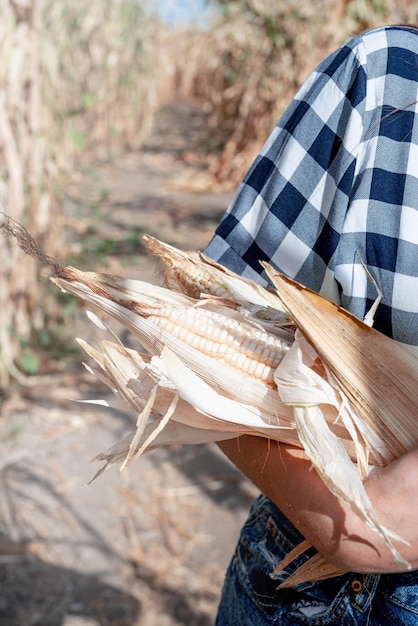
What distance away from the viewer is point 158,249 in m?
0.85

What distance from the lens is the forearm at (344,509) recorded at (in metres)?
0.64

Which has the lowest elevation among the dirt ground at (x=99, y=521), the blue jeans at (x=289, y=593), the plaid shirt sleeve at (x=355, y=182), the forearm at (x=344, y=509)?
the dirt ground at (x=99, y=521)

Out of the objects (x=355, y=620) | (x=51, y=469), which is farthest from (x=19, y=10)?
(x=355, y=620)

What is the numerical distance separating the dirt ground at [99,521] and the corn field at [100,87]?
1.04ft

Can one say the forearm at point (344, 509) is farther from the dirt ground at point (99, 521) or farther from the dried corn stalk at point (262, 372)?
the dirt ground at point (99, 521)

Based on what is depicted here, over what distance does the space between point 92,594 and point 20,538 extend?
1.07ft

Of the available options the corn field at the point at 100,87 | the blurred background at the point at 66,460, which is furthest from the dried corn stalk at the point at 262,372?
the corn field at the point at 100,87

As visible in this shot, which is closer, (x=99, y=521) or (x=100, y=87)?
(x=99, y=521)

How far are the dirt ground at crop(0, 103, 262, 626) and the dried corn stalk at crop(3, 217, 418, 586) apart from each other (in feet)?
2.86

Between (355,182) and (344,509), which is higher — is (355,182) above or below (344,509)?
above

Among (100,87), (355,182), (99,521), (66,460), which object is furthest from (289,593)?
(100,87)

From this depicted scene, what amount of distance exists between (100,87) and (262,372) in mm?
8355

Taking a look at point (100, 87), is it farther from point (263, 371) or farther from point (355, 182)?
point (263, 371)

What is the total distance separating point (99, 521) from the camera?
229 centimetres
